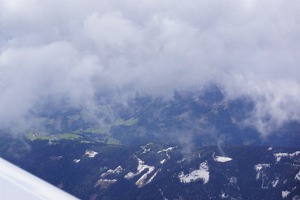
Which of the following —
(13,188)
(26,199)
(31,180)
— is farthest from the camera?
(31,180)

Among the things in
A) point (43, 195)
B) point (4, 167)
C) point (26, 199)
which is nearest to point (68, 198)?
point (43, 195)

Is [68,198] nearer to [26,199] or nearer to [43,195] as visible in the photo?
[43,195]

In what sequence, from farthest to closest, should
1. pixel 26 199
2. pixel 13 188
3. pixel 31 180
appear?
pixel 31 180, pixel 13 188, pixel 26 199

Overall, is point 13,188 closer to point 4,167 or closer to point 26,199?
point 26,199

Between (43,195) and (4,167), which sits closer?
(43,195)

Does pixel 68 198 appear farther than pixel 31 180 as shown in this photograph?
No

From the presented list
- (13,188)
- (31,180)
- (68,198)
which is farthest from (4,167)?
(68,198)

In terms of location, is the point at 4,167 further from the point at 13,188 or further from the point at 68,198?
the point at 68,198
